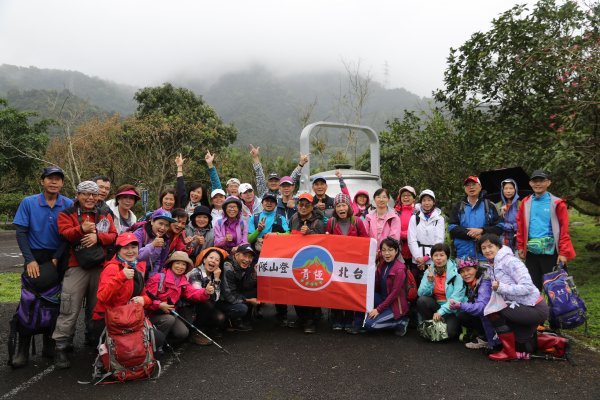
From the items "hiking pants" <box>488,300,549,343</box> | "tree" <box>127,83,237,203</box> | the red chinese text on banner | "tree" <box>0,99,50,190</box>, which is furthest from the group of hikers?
"tree" <box>0,99,50,190</box>

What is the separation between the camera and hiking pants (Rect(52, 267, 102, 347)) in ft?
15.0

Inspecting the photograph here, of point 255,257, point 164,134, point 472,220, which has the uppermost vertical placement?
point 164,134

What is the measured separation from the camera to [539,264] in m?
5.51

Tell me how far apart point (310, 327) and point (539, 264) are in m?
2.98

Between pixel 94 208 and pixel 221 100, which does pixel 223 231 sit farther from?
pixel 221 100

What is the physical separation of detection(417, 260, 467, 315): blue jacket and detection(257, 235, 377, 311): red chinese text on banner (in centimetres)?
64

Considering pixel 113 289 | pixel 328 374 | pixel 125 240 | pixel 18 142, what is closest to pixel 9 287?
pixel 125 240

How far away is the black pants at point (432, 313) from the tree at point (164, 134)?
18.9 m

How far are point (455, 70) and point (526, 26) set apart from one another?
1.44m

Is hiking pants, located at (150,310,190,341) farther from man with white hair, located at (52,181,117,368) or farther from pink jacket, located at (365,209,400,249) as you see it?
pink jacket, located at (365,209,400,249)

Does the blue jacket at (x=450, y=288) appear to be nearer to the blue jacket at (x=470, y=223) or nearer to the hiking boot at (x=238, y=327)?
the blue jacket at (x=470, y=223)

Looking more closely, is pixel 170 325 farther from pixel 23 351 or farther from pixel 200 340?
pixel 23 351

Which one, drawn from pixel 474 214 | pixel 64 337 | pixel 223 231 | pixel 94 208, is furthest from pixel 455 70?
pixel 64 337

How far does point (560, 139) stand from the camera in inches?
269
